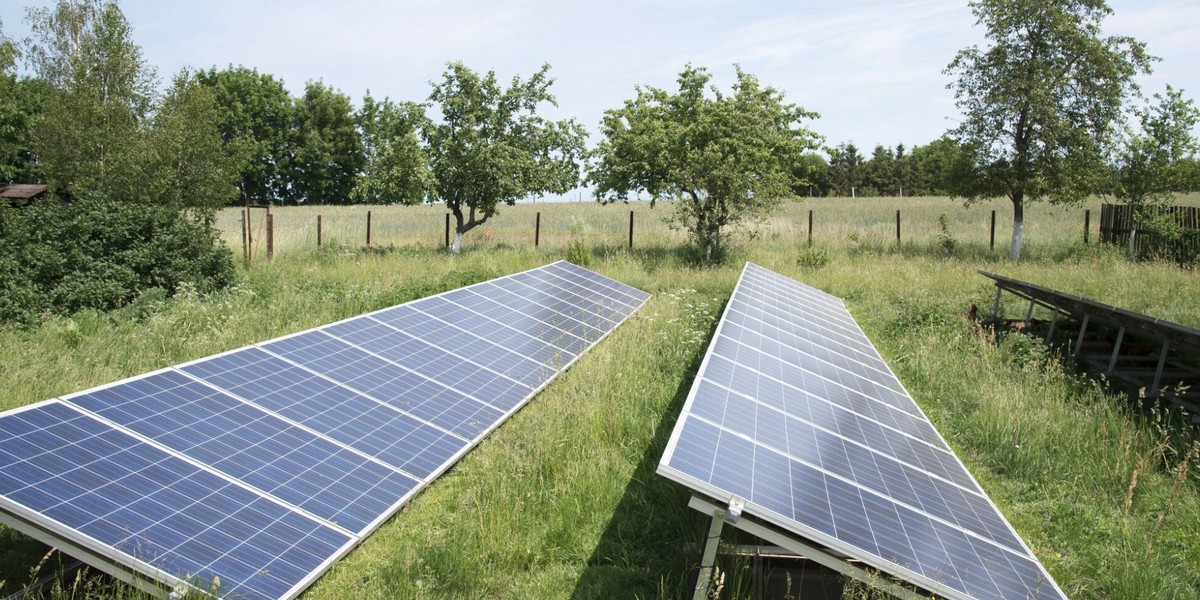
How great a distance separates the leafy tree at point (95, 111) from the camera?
65.5 ft

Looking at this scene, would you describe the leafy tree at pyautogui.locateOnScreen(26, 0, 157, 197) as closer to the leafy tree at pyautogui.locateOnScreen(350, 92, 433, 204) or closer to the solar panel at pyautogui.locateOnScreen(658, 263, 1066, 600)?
the leafy tree at pyautogui.locateOnScreen(350, 92, 433, 204)

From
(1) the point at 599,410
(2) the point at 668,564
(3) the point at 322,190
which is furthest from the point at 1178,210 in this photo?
(3) the point at 322,190

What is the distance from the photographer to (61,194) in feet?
79.5

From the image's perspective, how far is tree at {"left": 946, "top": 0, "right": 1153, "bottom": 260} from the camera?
25.6 meters

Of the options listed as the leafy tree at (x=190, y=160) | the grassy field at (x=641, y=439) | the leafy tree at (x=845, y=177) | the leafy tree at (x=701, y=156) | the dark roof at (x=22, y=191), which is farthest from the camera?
the leafy tree at (x=845, y=177)

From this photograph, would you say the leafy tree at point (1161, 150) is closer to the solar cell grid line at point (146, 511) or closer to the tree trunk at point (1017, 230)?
the tree trunk at point (1017, 230)

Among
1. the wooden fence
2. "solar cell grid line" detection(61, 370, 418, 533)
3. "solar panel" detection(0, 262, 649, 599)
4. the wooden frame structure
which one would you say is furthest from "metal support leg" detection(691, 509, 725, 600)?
the wooden fence

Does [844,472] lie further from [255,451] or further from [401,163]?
[401,163]

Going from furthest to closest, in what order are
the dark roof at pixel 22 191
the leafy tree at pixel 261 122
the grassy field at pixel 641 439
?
1. the leafy tree at pixel 261 122
2. the dark roof at pixel 22 191
3. the grassy field at pixel 641 439

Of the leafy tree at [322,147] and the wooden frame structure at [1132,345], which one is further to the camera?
the leafy tree at [322,147]

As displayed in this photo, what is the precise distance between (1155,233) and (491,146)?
65.9 ft

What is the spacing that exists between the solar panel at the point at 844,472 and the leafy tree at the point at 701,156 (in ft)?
51.5

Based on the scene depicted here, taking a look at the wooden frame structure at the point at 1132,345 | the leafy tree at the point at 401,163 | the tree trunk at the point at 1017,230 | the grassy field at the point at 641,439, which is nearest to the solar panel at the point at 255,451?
the grassy field at the point at 641,439

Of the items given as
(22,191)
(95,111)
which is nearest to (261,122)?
(22,191)
